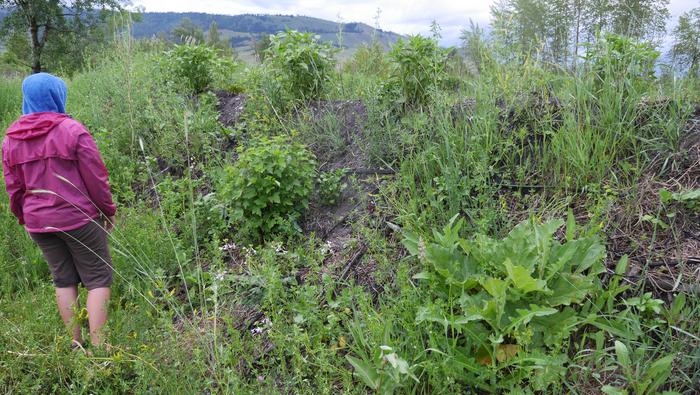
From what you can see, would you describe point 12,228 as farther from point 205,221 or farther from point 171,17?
point 171,17

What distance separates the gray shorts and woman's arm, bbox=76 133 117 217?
0.63 feet

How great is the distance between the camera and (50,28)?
109 feet

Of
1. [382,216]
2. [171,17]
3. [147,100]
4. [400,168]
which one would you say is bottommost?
[382,216]

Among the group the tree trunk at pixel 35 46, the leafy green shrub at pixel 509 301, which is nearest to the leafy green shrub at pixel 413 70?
the leafy green shrub at pixel 509 301

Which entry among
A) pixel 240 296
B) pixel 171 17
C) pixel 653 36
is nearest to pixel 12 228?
pixel 240 296

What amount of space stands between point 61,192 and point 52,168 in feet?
0.56

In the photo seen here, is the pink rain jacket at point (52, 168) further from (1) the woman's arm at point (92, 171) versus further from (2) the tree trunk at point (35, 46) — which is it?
(2) the tree trunk at point (35, 46)

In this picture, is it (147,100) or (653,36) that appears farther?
(147,100)

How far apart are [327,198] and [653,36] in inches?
115

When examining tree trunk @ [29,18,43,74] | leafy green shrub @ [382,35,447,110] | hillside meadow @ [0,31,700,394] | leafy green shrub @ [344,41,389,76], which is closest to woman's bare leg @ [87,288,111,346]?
hillside meadow @ [0,31,700,394]

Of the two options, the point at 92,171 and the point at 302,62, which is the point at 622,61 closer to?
the point at 302,62

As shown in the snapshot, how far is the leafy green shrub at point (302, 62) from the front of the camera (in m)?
5.32

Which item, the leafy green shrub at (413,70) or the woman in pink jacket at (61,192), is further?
the leafy green shrub at (413,70)

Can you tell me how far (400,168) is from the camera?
3.70m
